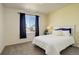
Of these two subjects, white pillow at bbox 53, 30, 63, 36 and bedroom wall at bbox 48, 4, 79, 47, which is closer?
bedroom wall at bbox 48, 4, 79, 47

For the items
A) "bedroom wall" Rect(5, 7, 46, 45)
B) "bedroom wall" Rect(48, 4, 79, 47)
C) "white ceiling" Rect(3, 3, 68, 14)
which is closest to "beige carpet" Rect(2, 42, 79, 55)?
"bedroom wall" Rect(5, 7, 46, 45)

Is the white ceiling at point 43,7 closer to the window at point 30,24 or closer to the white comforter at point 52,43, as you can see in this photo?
the window at point 30,24

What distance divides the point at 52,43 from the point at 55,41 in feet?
0.40

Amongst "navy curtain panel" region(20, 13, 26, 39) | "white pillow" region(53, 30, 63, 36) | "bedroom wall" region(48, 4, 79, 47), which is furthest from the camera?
"white pillow" region(53, 30, 63, 36)

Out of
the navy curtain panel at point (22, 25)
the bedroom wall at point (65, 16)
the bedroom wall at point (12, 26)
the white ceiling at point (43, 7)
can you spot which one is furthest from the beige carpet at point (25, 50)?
the white ceiling at point (43, 7)

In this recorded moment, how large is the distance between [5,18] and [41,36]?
3.59 feet

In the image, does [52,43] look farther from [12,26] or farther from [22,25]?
[12,26]

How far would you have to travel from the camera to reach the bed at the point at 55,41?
2.25 meters

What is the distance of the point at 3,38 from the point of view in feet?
7.36

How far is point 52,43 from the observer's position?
7.48 feet

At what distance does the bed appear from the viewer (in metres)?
2.25

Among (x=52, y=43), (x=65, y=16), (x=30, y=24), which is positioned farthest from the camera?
(x=65, y=16)

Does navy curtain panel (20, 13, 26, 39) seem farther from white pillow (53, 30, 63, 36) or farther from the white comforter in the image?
white pillow (53, 30, 63, 36)

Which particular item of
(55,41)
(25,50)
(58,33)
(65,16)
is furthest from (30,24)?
(65,16)
